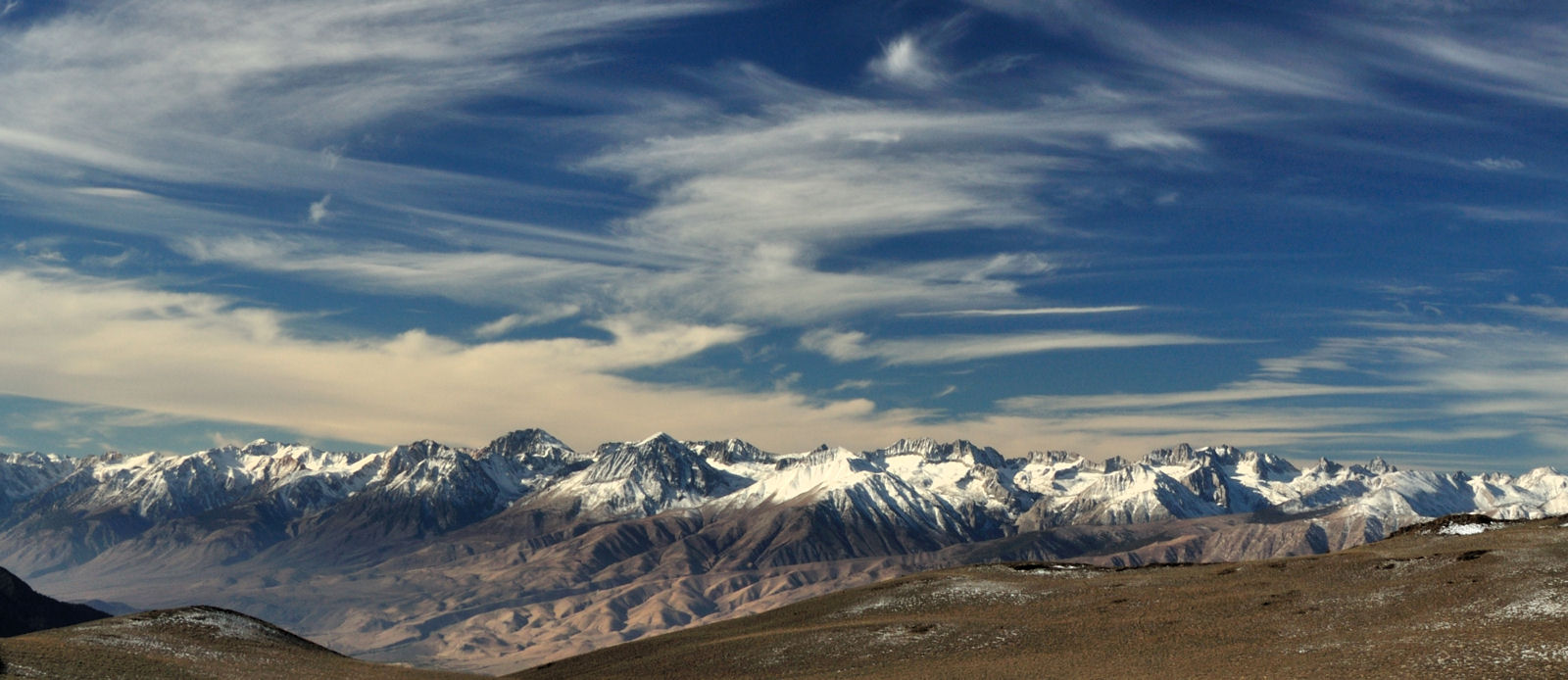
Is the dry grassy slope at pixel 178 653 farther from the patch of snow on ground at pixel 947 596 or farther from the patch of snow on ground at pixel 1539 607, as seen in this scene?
the patch of snow on ground at pixel 1539 607

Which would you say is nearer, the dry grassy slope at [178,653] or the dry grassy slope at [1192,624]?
the dry grassy slope at [1192,624]

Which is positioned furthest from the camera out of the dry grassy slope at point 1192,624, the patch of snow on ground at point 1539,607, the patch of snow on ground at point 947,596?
the patch of snow on ground at point 947,596

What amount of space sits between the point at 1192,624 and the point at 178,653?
81922 millimetres

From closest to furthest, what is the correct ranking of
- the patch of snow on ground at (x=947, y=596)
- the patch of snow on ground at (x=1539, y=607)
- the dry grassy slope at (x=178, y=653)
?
the patch of snow on ground at (x=1539, y=607) → the dry grassy slope at (x=178, y=653) → the patch of snow on ground at (x=947, y=596)

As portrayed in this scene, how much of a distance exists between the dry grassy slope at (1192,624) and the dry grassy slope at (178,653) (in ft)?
62.5

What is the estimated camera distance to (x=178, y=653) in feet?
297

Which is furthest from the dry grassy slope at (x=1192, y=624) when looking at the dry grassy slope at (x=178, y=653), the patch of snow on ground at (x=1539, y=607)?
the dry grassy slope at (x=178, y=653)

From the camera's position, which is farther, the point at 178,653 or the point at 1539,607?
the point at 178,653

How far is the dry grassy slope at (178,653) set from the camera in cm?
7812

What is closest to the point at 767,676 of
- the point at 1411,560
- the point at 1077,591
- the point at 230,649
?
the point at 1077,591

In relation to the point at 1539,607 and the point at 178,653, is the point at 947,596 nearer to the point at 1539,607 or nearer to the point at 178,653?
the point at 1539,607

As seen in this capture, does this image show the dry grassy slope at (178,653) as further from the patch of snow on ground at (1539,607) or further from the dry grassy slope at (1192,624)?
the patch of snow on ground at (1539,607)

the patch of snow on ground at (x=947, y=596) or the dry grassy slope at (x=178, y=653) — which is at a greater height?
the dry grassy slope at (x=178, y=653)

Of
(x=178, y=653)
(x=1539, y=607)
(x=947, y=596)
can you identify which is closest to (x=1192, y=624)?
(x=1539, y=607)
